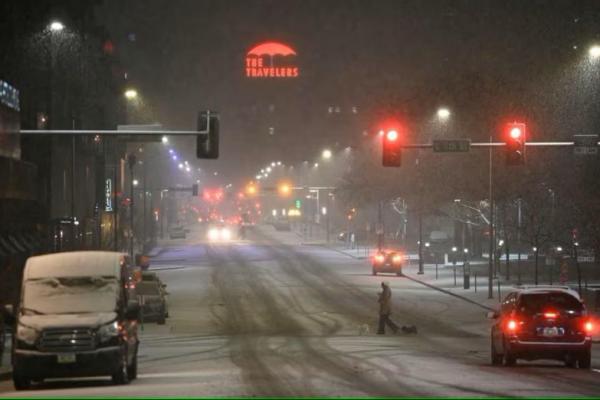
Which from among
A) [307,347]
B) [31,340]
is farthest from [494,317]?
[31,340]

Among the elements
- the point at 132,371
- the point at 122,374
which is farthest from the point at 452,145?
the point at 122,374

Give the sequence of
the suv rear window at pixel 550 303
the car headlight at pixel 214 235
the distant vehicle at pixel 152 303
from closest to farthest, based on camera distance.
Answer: the suv rear window at pixel 550 303 → the distant vehicle at pixel 152 303 → the car headlight at pixel 214 235

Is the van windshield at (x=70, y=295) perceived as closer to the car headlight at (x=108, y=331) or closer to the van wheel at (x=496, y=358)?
the car headlight at (x=108, y=331)

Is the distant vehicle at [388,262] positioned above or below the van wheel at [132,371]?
below

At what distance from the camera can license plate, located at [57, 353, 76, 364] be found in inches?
729

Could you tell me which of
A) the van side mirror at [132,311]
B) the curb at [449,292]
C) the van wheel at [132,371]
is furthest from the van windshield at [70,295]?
the curb at [449,292]

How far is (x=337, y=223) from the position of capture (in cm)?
15588

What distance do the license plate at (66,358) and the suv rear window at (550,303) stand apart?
33.3 ft

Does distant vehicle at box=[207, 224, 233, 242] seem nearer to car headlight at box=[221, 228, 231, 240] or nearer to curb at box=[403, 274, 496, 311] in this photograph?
car headlight at box=[221, 228, 231, 240]

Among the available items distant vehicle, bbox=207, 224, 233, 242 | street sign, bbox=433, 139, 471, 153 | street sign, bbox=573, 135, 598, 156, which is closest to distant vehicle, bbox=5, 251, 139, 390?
street sign, bbox=433, 139, 471, 153

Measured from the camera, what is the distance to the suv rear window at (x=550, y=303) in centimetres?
2372

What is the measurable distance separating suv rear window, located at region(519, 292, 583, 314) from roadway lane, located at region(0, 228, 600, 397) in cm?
132

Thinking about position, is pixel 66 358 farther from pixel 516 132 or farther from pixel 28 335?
pixel 516 132

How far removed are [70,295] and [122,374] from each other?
1.77 meters
